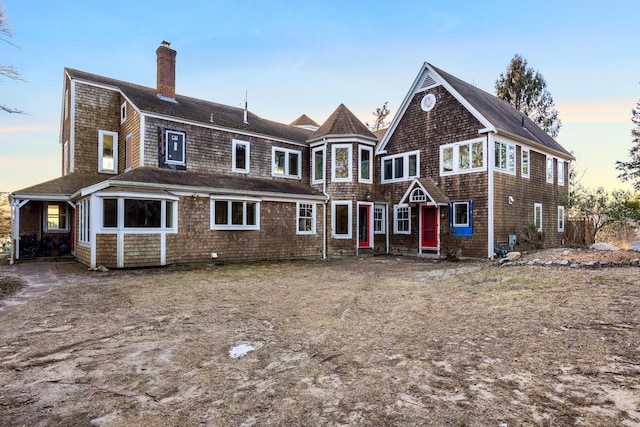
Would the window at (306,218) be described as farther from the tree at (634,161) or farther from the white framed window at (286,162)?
the tree at (634,161)

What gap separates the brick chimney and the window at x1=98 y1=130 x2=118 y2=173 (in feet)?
9.98

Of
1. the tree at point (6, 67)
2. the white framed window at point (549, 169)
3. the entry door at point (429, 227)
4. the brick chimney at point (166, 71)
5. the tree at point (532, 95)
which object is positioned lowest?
the entry door at point (429, 227)

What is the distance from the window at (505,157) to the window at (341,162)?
648 cm

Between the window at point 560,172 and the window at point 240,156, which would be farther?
the window at point 560,172

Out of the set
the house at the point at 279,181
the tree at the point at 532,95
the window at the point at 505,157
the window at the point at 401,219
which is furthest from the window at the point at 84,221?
the tree at the point at 532,95

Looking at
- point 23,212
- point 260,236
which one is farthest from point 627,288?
point 23,212

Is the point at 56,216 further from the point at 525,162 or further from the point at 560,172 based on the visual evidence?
the point at 560,172

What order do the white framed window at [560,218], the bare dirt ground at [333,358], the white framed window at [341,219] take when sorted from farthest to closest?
the white framed window at [560,218] → the white framed window at [341,219] → the bare dirt ground at [333,358]

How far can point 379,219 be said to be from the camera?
17906mm

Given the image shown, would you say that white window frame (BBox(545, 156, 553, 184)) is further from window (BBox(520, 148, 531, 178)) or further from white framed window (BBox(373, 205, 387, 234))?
white framed window (BBox(373, 205, 387, 234))

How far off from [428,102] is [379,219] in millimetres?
6238

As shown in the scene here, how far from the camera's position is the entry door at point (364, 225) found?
17.1m

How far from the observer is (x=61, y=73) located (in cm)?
1780

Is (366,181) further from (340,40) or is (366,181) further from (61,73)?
(61,73)
